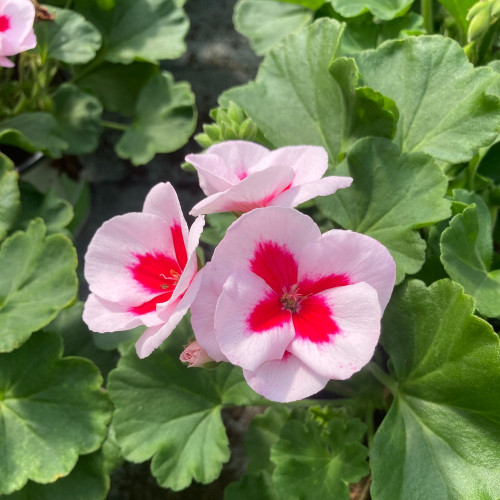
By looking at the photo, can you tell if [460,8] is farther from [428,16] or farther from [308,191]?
[308,191]

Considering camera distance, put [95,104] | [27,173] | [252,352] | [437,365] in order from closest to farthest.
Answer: [252,352] → [437,365] → [95,104] → [27,173]

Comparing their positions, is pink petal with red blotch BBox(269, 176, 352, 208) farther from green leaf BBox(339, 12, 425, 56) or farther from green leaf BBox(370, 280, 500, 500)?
green leaf BBox(339, 12, 425, 56)

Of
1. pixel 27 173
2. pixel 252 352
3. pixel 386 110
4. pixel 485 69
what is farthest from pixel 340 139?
pixel 27 173

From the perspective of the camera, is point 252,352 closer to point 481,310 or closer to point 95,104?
point 481,310

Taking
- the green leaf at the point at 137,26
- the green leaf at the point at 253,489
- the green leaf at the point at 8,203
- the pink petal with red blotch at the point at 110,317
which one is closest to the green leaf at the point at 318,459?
the green leaf at the point at 253,489

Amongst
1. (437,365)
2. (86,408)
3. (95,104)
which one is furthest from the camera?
(95,104)

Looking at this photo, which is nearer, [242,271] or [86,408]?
[242,271]

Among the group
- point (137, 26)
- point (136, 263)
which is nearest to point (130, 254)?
point (136, 263)
